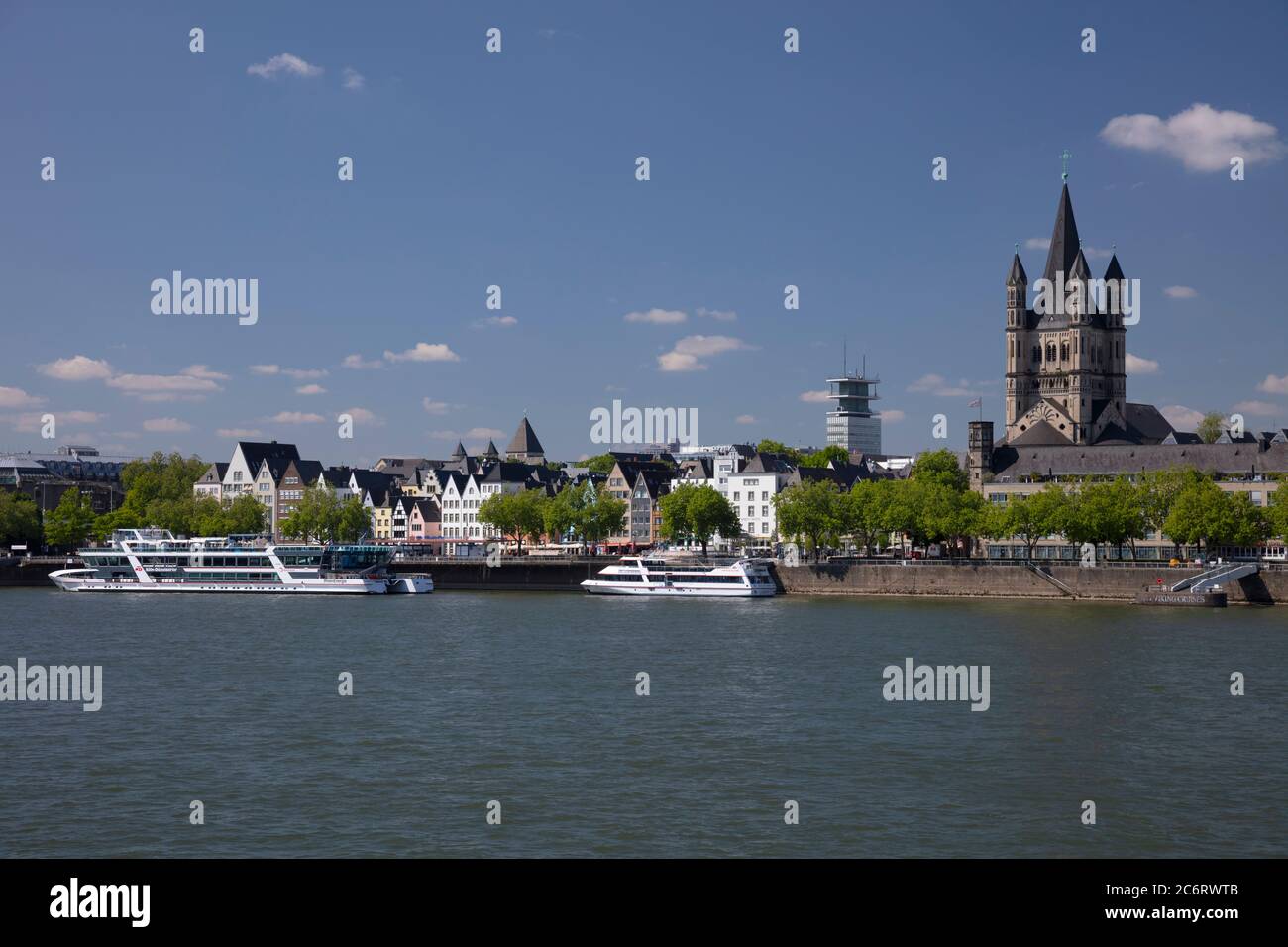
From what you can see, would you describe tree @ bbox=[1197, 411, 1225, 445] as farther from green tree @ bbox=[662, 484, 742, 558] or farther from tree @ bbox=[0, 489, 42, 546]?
tree @ bbox=[0, 489, 42, 546]

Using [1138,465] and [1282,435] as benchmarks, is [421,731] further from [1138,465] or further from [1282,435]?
[1282,435]

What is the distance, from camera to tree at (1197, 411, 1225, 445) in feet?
558

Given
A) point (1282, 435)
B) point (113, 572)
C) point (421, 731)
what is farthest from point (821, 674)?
point (1282, 435)

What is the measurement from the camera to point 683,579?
102 m

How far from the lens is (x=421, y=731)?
116ft

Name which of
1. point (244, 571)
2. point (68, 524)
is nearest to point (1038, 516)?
point (244, 571)

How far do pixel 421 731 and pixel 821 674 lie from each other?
53.7ft

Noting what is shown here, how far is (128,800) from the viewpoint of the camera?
27.1m

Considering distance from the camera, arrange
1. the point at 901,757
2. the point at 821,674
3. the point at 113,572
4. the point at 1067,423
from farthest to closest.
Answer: the point at 1067,423 → the point at 113,572 → the point at 821,674 → the point at 901,757

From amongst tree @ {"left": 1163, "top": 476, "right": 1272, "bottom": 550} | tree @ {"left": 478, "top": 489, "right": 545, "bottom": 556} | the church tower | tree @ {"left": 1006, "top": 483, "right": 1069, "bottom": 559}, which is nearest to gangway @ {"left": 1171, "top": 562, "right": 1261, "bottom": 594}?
tree @ {"left": 1163, "top": 476, "right": 1272, "bottom": 550}
